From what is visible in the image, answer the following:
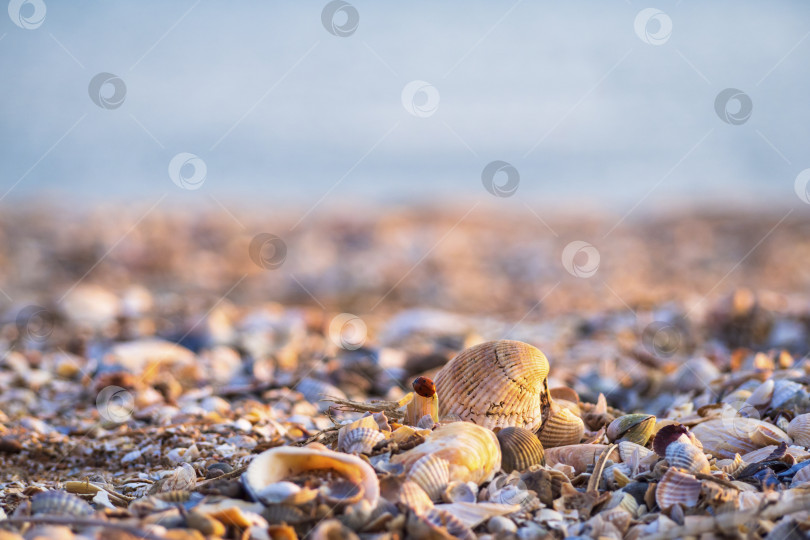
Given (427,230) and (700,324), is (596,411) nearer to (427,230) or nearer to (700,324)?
(700,324)

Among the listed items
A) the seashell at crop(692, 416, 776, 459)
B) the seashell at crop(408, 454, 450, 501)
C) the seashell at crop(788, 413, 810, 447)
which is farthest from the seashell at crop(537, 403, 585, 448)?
the seashell at crop(788, 413, 810, 447)

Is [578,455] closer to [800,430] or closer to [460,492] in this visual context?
[460,492]

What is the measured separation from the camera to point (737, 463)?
2.48m

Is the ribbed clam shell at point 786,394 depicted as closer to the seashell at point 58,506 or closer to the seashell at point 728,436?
the seashell at point 728,436

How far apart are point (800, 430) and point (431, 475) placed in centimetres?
154

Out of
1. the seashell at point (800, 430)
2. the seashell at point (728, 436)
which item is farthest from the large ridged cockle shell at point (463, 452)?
the seashell at point (800, 430)

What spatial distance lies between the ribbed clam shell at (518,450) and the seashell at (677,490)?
41 cm

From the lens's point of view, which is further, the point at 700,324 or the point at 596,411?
the point at 700,324

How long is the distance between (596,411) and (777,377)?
3.60ft

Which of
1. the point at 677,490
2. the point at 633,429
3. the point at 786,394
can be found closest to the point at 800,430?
the point at 786,394

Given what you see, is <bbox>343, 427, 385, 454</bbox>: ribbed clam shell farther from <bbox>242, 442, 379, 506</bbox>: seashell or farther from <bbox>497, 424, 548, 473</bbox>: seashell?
<bbox>497, 424, 548, 473</bbox>: seashell

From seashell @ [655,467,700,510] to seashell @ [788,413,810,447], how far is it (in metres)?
0.80

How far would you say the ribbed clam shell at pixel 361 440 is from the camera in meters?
2.35

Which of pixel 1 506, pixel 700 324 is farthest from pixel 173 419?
pixel 700 324
